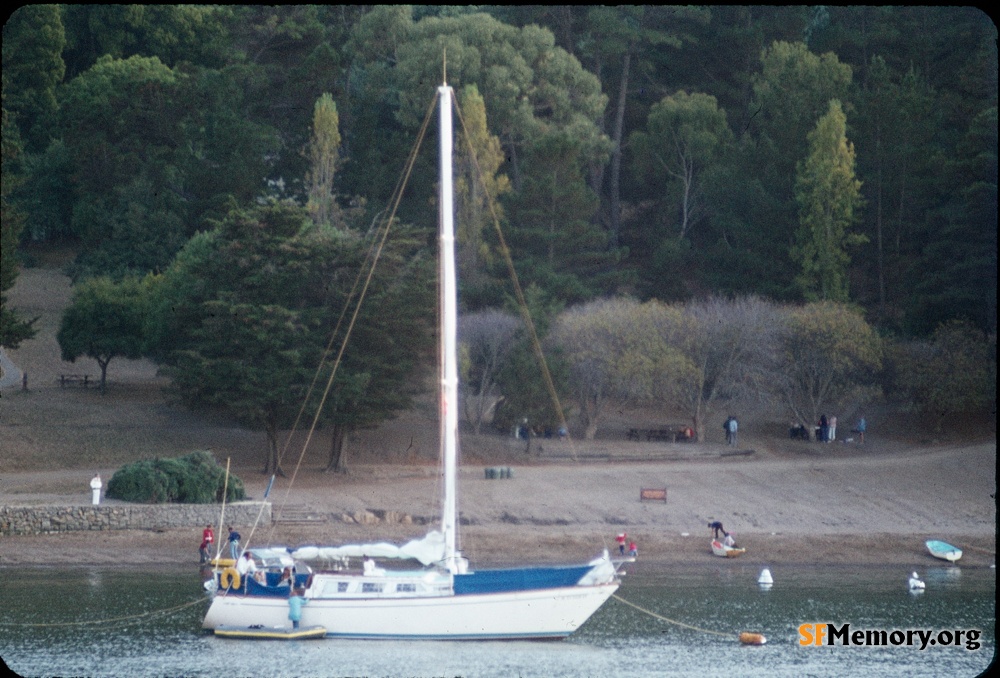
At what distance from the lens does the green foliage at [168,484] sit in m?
48.9

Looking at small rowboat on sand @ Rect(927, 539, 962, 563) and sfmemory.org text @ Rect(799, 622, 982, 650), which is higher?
small rowboat on sand @ Rect(927, 539, 962, 563)

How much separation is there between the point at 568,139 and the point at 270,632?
50.1 m

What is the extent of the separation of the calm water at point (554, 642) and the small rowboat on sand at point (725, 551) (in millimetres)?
4020

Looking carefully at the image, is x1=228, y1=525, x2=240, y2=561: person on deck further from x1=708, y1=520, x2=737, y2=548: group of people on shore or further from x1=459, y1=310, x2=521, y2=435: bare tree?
x1=459, y1=310, x2=521, y2=435: bare tree

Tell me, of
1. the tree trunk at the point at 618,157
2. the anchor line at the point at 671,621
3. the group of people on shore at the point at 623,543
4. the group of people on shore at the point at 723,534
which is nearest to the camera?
the anchor line at the point at 671,621

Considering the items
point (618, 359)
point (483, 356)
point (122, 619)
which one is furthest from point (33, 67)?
point (122, 619)

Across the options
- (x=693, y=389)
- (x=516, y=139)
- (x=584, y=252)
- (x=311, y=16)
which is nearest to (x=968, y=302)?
(x=693, y=389)

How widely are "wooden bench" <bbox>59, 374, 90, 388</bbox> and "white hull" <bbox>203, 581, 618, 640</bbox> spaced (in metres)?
34.4

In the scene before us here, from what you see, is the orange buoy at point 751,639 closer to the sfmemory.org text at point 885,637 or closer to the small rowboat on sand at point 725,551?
the sfmemory.org text at point 885,637

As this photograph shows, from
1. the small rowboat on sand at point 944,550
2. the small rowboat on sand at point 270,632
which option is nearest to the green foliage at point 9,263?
the small rowboat on sand at point 270,632

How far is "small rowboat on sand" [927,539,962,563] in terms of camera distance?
49.8m

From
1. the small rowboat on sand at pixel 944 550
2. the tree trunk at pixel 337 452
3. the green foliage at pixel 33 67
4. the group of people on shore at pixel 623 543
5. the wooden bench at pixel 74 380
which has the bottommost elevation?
the small rowboat on sand at pixel 944 550

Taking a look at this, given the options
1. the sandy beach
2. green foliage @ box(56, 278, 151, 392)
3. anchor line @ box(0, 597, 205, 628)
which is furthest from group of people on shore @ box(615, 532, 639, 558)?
green foliage @ box(56, 278, 151, 392)

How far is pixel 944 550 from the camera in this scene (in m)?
50.0
